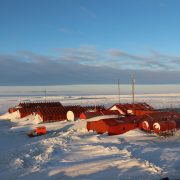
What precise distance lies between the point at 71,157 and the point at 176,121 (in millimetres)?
12251

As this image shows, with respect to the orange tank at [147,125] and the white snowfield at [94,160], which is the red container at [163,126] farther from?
the white snowfield at [94,160]

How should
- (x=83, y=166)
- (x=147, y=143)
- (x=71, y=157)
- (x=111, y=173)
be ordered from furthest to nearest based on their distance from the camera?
(x=147, y=143)
(x=71, y=157)
(x=83, y=166)
(x=111, y=173)

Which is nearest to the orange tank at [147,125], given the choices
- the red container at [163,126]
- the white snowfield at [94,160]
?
the red container at [163,126]

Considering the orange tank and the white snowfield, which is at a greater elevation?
the orange tank

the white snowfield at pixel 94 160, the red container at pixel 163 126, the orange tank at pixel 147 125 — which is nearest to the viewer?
the white snowfield at pixel 94 160

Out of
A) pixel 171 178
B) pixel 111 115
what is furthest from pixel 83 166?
pixel 111 115

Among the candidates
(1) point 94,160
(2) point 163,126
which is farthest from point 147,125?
(1) point 94,160

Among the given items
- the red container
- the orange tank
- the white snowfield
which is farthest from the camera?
the orange tank

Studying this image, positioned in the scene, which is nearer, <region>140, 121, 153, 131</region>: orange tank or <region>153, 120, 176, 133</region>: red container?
<region>153, 120, 176, 133</region>: red container

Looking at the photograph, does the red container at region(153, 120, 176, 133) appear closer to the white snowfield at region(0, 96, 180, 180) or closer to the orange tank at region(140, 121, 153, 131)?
the orange tank at region(140, 121, 153, 131)

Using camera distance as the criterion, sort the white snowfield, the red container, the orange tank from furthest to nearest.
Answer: the orange tank
the red container
the white snowfield

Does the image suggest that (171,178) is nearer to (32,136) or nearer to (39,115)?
(32,136)

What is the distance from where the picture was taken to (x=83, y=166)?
47.4 ft

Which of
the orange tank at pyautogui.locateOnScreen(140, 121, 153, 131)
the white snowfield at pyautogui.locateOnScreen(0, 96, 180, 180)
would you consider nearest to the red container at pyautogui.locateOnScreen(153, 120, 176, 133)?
the orange tank at pyautogui.locateOnScreen(140, 121, 153, 131)
